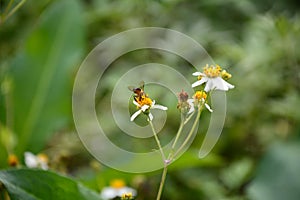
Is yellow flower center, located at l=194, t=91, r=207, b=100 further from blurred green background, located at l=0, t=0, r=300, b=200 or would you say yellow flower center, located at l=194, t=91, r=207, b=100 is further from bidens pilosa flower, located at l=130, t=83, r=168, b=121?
blurred green background, located at l=0, t=0, r=300, b=200

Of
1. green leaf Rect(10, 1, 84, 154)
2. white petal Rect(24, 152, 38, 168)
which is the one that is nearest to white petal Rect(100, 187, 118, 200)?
white petal Rect(24, 152, 38, 168)

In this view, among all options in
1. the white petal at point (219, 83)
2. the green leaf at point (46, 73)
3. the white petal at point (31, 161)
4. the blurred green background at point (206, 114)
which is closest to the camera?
the white petal at point (219, 83)

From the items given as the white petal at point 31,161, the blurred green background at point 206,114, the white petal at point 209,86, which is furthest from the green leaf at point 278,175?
the white petal at point 209,86

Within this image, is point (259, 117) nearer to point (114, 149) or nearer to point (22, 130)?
point (114, 149)

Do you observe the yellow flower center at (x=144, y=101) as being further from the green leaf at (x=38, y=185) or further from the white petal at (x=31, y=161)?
the white petal at (x=31, y=161)

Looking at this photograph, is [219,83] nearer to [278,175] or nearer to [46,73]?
[278,175]

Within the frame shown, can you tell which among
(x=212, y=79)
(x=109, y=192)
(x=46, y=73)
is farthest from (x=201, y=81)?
(x=46, y=73)

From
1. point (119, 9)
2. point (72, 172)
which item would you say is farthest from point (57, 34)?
point (72, 172)
